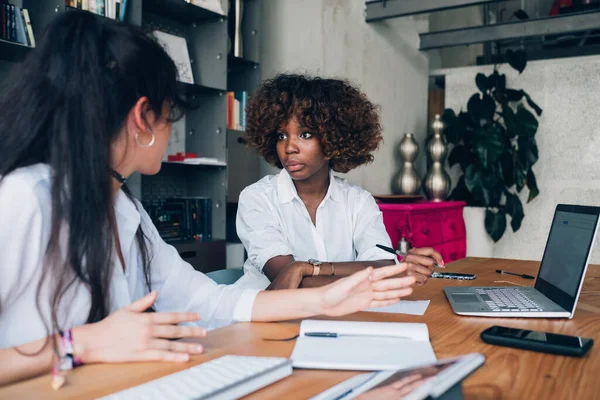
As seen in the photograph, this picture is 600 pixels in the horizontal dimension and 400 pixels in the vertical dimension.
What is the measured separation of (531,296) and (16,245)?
1241 millimetres

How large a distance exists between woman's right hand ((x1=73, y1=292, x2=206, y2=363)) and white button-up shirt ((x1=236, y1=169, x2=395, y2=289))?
0.99 metres

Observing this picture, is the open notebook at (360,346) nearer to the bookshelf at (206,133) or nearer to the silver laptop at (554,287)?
the silver laptop at (554,287)

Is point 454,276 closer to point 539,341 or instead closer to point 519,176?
point 539,341

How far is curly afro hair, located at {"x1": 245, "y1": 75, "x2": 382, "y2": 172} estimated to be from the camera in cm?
206

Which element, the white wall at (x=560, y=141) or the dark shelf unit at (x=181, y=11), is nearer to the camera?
the dark shelf unit at (x=181, y=11)

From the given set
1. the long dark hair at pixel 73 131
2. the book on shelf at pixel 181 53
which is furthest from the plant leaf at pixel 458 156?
the long dark hair at pixel 73 131

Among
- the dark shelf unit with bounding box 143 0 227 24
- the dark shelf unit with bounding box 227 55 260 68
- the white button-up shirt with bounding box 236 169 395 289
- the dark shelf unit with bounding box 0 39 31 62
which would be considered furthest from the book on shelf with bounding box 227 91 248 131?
the white button-up shirt with bounding box 236 169 395 289

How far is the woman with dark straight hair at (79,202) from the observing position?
91cm

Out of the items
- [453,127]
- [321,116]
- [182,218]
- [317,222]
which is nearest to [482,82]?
[453,127]

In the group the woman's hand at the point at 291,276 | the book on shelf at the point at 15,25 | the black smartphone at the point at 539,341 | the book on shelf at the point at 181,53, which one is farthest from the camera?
the book on shelf at the point at 181,53

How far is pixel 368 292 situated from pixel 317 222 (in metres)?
1.00

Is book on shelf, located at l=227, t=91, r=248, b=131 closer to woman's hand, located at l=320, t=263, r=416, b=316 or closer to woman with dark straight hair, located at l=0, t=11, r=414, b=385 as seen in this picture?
woman with dark straight hair, located at l=0, t=11, r=414, b=385

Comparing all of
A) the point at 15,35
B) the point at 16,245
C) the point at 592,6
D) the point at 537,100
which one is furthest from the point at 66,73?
the point at 592,6

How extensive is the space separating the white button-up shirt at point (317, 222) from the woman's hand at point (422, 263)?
0.28 m
